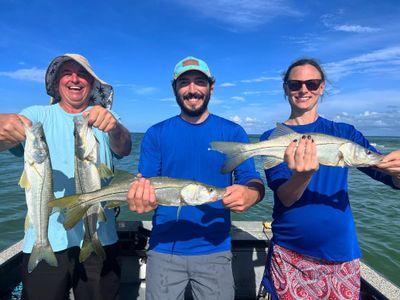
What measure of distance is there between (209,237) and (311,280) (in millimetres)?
1195

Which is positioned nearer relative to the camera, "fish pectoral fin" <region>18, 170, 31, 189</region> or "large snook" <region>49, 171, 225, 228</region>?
"large snook" <region>49, 171, 225, 228</region>

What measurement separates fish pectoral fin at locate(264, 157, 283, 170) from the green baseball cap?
123 centimetres

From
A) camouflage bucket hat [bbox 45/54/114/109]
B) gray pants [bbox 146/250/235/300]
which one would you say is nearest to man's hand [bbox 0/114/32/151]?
camouflage bucket hat [bbox 45/54/114/109]

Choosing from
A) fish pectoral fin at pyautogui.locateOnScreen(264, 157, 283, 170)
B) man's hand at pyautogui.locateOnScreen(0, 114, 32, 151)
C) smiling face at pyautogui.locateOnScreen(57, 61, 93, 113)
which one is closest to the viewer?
man's hand at pyautogui.locateOnScreen(0, 114, 32, 151)

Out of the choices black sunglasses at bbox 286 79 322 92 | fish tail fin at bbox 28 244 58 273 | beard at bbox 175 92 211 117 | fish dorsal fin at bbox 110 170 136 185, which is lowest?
fish tail fin at bbox 28 244 58 273

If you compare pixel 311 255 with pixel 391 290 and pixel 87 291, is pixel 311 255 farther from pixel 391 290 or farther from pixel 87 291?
pixel 87 291

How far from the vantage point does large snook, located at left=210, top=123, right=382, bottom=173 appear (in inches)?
129

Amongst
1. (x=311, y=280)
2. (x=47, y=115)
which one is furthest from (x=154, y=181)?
(x=311, y=280)

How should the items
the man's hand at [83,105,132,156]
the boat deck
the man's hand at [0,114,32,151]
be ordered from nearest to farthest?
the man's hand at [0,114,32,151], the man's hand at [83,105,132,156], the boat deck

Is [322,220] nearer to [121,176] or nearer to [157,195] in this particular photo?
[157,195]

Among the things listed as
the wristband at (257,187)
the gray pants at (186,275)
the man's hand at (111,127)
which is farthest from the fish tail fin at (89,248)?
the wristband at (257,187)

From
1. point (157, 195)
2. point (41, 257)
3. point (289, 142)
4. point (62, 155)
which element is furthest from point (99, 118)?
→ point (289, 142)

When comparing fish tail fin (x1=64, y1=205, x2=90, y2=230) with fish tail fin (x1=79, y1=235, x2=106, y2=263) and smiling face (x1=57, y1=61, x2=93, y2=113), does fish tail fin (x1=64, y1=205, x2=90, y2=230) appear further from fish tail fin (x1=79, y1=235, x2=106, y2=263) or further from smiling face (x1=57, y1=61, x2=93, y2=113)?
smiling face (x1=57, y1=61, x2=93, y2=113)

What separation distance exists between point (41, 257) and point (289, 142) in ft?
9.67
